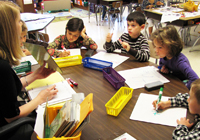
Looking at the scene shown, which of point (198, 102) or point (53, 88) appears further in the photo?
point (53, 88)

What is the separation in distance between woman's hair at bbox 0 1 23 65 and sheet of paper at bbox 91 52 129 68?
0.85m

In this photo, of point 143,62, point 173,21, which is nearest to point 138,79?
point 143,62

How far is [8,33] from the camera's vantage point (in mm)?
1005

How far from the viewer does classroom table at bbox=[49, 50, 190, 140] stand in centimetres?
90

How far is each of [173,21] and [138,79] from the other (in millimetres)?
2876

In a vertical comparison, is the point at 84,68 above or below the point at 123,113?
above

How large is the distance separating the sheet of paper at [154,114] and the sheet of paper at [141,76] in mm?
229

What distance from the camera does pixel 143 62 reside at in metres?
1.71

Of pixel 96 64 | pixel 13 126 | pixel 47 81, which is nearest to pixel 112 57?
pixel 96 64

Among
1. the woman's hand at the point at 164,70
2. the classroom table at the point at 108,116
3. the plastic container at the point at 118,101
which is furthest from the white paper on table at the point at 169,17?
the plastic container at the point at 118,101

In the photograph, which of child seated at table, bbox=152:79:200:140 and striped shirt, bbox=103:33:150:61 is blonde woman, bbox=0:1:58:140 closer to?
child seated at table, bbox=152:79:200:140

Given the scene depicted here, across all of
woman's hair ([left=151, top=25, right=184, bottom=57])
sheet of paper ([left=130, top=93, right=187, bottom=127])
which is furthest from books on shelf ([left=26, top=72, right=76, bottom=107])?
woman's hair ([left=151, top=25, right=184, bottom=57])

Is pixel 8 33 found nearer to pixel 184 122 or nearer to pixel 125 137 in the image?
pixel 125 137

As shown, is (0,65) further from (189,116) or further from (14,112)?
(189,116)
